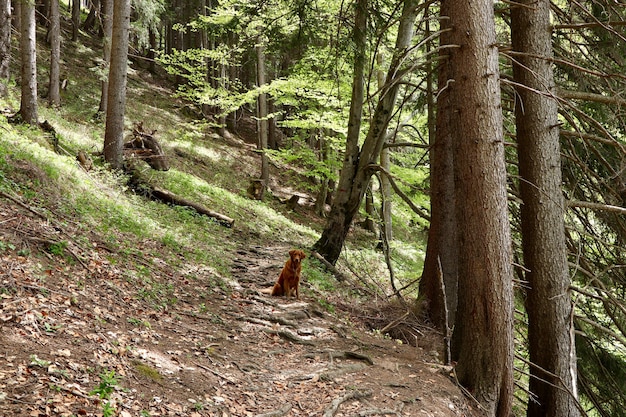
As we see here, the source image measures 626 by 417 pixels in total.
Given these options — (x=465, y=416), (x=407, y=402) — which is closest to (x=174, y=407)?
(x=407, y=402)

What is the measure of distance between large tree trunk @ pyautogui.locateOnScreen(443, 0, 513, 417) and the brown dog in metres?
3.52

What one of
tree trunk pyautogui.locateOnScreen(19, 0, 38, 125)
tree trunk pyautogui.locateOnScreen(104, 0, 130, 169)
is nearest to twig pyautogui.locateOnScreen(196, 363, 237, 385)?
tree trunk pyautogui.locateOnScreen(104, 0, 130, 169)

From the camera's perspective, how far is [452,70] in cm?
489

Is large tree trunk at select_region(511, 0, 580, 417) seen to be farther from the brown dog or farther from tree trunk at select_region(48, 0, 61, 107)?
tree trunk at select_region(48, 0, 61, 107)

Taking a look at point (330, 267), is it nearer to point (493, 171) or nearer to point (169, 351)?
point (169, 351)

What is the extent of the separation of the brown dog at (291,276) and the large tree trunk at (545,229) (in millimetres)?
3594

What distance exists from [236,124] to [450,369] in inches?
1024

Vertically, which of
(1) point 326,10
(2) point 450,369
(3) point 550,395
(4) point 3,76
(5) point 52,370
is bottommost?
(3) point 550,395

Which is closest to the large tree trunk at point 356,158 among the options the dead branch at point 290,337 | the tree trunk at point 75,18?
the dead branch at point 290,337

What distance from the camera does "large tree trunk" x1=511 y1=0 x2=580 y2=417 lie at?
5594 millimetres

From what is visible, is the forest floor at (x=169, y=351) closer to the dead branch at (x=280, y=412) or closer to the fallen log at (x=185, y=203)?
the dead branch at (x=280, y=412)

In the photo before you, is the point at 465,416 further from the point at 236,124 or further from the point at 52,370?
the point at 236,124

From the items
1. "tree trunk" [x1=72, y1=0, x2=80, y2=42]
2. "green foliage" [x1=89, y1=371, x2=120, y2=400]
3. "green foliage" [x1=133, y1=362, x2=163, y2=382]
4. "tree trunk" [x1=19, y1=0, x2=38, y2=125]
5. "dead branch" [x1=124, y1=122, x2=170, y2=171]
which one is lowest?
"green foliage" [x1=133, y1=362, x2=163, y2=382]

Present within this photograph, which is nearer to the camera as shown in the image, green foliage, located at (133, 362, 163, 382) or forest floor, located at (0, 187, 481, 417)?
forest floor, located at (0, 187, 481, 417)
